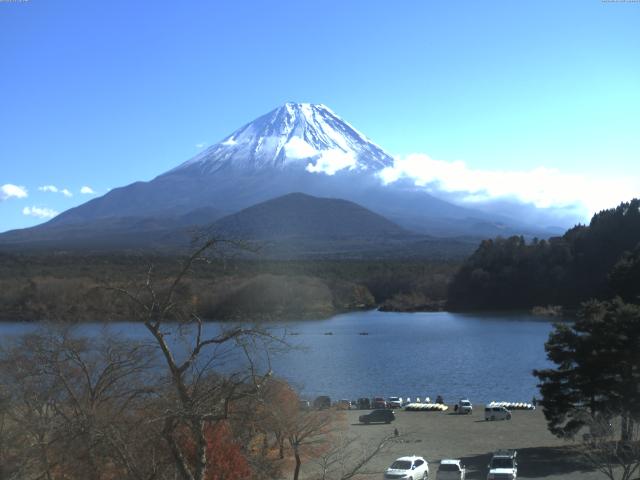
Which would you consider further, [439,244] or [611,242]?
[439,244]

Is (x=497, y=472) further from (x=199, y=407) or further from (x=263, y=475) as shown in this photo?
(x=199, y=407)

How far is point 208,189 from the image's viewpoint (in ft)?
458

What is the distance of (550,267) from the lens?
5059 centimetres

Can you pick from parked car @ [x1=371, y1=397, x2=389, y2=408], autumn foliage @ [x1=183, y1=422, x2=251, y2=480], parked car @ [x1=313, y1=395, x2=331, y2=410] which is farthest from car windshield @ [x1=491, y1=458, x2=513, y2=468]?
parked car @ [x1=371, y1=397, x2=389, y2=408]

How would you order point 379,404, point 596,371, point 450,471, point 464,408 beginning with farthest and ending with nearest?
point 379,404 < point 464,408 < point 596,371 < point 450,471

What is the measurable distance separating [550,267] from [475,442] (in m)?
39.2

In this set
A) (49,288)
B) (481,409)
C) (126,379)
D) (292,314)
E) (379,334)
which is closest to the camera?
(126,379)

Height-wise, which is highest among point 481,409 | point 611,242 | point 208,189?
point 208,189

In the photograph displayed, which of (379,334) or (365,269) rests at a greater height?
(365,269)

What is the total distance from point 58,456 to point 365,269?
5969 centimetres

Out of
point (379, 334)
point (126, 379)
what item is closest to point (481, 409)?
point (126, 379)

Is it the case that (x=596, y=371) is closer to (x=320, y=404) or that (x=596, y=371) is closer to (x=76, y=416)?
(x=320, y=404)

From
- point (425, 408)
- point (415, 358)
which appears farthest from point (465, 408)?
point (415, 358)

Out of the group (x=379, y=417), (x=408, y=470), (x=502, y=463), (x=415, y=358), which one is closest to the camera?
(x=408, y=470)
